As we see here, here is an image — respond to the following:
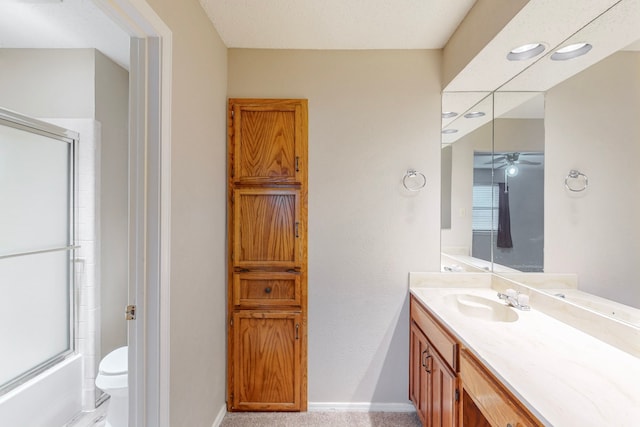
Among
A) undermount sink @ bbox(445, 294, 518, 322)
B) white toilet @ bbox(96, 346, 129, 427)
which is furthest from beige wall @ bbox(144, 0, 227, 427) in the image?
undermount sink @ bbox(445, 294, 518, 322)

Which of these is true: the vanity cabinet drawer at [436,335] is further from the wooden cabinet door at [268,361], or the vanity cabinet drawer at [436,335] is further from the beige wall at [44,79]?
the beige wall at [44,79]

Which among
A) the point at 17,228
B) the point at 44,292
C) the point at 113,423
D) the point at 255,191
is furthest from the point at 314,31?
the point at 113,423

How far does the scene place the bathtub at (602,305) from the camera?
1.14 metres

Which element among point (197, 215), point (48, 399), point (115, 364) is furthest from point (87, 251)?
point (197, 215)

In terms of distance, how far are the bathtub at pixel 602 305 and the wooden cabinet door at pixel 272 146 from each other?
1590 millimetres

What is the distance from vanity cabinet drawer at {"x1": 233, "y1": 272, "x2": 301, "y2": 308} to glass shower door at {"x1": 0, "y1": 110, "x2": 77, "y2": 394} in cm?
128

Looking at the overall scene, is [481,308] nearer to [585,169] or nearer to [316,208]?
[585,169]

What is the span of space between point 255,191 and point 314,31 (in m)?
1.10

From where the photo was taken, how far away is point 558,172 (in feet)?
4.96

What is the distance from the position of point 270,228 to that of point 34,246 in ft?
5.25

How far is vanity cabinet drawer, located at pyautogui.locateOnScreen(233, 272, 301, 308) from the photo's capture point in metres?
2.06

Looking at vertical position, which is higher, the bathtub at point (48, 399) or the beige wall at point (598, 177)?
the beige wall at point (598, 177)

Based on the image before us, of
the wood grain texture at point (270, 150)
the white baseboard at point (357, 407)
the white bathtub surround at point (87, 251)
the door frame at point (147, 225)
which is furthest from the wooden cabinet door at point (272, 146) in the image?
the white baseboard at point (357, 407)

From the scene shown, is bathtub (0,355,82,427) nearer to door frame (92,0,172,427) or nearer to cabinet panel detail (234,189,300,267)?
door frame (92,0,172,427)
